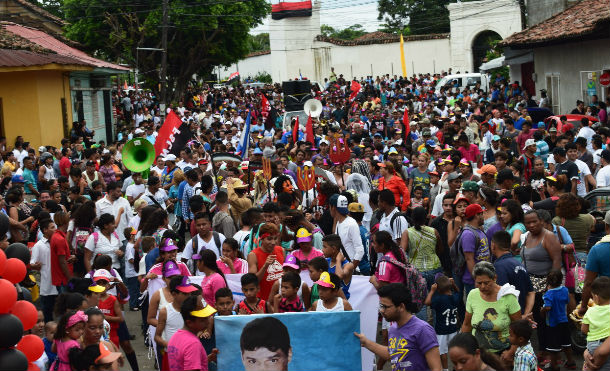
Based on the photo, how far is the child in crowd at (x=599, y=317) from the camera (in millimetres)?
6852

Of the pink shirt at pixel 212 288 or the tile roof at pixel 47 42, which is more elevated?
the tile roof at pixel 47 42

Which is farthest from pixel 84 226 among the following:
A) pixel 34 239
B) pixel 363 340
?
pixel 363 340

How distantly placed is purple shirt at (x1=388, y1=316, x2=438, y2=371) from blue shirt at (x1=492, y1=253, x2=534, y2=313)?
1935 millimetres

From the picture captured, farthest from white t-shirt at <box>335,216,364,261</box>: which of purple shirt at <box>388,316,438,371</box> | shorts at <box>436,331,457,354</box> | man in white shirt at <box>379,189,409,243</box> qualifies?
purple shirt at <box>388,316,438,371</box>

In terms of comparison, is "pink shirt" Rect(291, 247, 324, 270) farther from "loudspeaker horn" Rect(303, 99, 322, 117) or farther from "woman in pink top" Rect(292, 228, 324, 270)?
"loudspeaker horn" Rect(303, 99, 322, 117)

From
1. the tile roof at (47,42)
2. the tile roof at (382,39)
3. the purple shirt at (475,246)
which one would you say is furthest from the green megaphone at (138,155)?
the tile roof at (382,39)

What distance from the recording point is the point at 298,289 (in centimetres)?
772

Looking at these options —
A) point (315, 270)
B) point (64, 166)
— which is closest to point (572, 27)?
point (64, 166)

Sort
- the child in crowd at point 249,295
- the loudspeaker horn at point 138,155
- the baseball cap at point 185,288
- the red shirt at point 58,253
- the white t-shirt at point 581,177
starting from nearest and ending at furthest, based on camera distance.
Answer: the baseball cap at point 185,288 < the child in crowd at point 249,295 < the red shirt at point 58,253 < the white t-shirt at point 581,177 < the loudspeaker horn at point 138,155

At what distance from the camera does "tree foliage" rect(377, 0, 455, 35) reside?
2766 inches

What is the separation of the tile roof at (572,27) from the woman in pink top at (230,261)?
16384 mm

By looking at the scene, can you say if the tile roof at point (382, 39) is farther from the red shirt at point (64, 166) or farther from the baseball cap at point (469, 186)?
the baseball cap at point (469, 186)

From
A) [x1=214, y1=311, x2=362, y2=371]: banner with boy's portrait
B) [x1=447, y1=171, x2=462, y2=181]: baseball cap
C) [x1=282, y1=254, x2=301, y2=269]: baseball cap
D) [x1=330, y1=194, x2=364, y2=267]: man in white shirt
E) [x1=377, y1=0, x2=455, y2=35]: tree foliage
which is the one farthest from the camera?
[x1=377, y1=0, x2=455, y2=35]: tree foliage

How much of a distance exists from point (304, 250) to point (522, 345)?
244 centimetres
